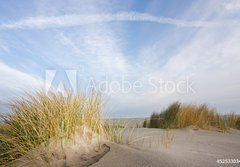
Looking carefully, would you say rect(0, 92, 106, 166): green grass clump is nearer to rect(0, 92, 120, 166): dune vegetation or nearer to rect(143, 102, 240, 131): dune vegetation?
rect(0, 92, 120, 166): dune vegetation

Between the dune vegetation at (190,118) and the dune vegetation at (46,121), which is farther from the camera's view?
the dune vegetation at (190,118)

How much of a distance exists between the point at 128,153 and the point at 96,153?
38 centimetres

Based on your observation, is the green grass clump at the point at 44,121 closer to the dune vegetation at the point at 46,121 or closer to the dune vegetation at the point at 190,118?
the dune vegetation at the point at 46,121

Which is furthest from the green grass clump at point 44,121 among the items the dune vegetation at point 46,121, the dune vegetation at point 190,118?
the dune vegetation at point 190,118

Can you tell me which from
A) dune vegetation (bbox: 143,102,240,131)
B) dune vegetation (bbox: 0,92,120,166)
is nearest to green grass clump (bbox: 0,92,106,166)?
dune vegetation (bbox: 0,92,120,166)

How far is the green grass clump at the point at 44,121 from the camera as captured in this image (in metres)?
3.49

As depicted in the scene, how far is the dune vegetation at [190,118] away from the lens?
290 inches

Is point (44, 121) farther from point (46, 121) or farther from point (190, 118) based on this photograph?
point (190, 118)

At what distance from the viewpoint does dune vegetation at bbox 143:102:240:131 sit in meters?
Result: 7.36

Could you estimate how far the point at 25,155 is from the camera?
3.33 metres

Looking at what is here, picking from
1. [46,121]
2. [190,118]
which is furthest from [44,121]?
[190,118]

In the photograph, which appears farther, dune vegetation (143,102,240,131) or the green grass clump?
dune vegetation (143,102,240,131)

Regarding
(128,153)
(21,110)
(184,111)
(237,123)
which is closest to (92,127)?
(128,153)

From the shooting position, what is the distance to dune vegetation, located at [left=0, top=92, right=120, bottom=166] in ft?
11.4
